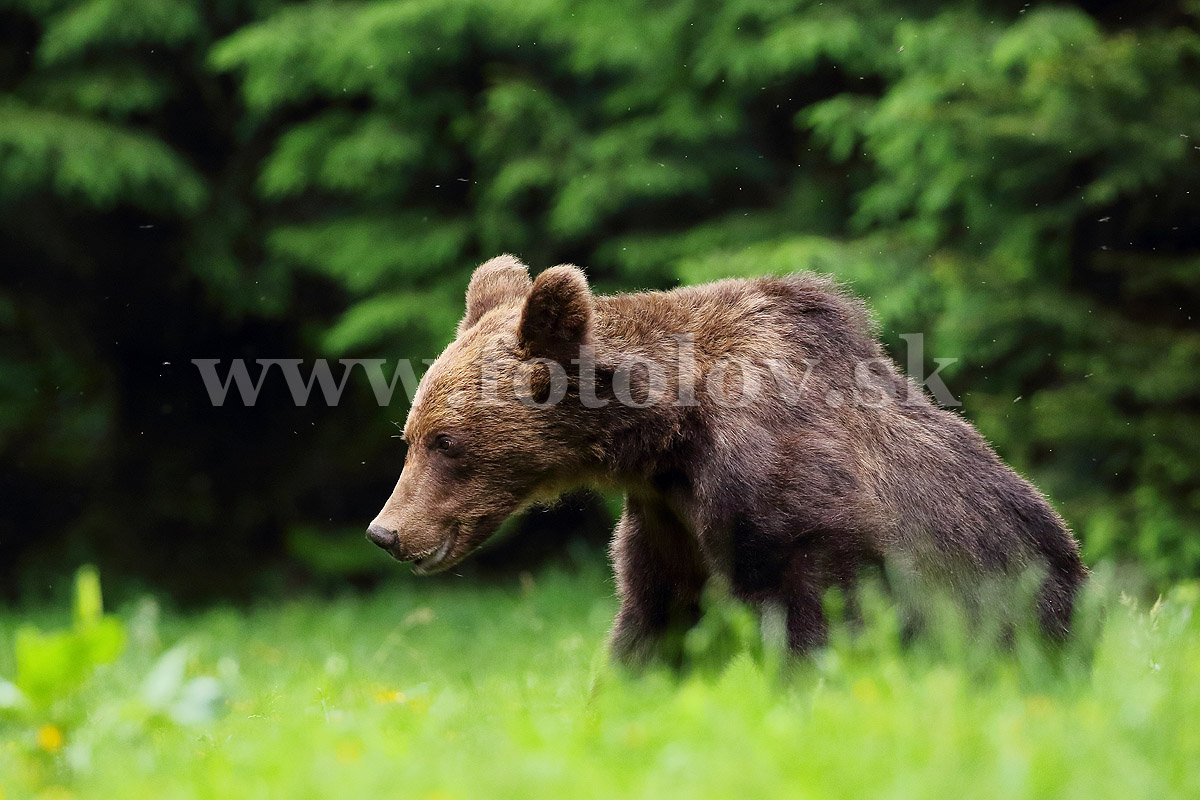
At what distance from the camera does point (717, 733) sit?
89.6 inches

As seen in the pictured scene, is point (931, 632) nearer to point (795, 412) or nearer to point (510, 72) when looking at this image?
point (795, 412)

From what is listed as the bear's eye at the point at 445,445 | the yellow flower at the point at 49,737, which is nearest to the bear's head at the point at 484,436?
the bear's eye at the point at 445,445

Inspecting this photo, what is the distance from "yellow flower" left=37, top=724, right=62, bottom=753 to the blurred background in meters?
5.24

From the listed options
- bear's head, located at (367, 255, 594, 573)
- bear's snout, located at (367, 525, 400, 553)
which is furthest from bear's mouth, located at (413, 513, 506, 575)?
bear's snout, located at (367, 525, 400, 553)

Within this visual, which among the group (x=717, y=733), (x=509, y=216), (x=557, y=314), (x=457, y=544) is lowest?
(x=717, y=733)

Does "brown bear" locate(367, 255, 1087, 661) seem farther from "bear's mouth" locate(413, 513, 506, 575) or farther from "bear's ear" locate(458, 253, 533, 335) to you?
"bear's ear" locate(458, 253, 533, 335)

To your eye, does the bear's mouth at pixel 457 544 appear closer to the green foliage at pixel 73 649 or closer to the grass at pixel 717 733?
the grass at pixel 717 733

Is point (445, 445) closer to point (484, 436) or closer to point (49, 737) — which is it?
point (484, 436)

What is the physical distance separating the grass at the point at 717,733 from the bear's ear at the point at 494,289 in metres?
1.29

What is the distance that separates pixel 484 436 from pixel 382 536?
451mm

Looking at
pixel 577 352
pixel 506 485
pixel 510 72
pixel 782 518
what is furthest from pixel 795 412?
pixel 510 72

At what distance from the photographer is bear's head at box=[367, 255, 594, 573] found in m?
3.92

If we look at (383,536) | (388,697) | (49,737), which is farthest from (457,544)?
(49,737)

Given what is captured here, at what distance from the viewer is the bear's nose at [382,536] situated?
152 inches
